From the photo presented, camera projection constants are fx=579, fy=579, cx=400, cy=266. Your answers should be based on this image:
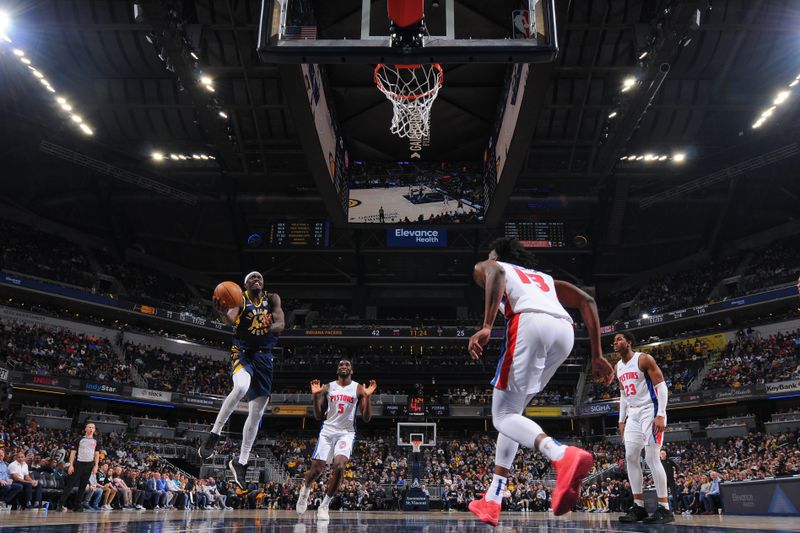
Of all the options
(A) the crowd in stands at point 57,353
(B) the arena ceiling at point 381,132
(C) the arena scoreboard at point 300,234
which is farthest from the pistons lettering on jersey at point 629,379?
(A) the crowd in stands at point 57,353

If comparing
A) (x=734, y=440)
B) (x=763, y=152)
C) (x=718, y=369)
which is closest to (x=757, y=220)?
(x=763, y=152)

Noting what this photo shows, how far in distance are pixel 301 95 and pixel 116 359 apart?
22.3 meters

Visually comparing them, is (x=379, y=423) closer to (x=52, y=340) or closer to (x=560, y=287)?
(x=52, y=340)

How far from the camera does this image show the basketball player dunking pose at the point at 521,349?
3973mm

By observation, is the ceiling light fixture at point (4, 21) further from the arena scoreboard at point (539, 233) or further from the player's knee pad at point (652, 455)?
the arena scoreboard at point (539, 233)

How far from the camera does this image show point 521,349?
407cm

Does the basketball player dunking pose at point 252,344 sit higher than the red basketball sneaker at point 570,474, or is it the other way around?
the basketball player dunking pose at point 252,344

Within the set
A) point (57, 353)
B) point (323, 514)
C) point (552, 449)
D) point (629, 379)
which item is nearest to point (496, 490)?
point (552, 449)

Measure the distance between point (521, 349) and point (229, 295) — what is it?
142 inches

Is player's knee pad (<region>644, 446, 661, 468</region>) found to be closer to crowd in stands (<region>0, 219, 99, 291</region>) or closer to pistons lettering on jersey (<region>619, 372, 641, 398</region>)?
pistons lettering on jersey (<region>619, 372, 641, 398</region>)

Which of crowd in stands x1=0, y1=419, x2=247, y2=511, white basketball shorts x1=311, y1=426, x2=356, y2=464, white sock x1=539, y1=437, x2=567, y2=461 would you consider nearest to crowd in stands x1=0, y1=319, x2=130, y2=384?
crowd in stands x1=0, y1=419, x2=247, y2=511

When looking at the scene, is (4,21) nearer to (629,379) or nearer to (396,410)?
(629,379)

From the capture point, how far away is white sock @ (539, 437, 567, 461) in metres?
3.70

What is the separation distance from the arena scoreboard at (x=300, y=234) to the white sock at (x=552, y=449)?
27.4 m
